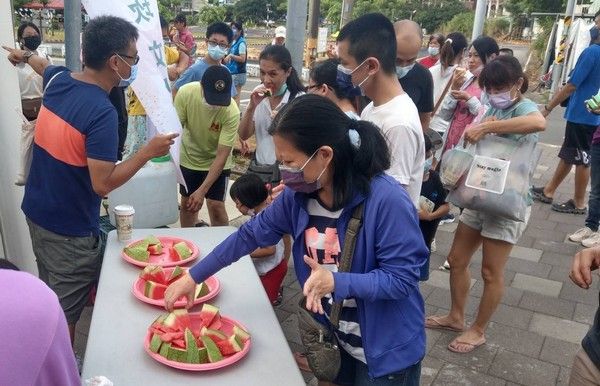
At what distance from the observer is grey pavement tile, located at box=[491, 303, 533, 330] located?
11.5 feet

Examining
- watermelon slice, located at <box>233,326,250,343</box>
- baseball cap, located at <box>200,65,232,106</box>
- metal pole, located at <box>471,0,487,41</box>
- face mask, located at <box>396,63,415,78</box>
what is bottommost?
watermelon slice, located at <box>233,326,250,343</box>

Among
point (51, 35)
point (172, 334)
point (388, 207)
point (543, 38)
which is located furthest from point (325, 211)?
point (51, 35)

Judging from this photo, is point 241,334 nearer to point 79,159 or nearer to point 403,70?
point 79,159

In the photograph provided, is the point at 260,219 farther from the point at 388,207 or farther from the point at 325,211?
the point at 388,207

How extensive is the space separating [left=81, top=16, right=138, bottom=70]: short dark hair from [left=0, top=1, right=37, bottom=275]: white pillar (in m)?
0.87

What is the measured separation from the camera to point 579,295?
3.90 metres

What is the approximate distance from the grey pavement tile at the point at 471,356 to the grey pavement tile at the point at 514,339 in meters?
0.10

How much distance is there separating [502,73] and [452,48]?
7.67ft

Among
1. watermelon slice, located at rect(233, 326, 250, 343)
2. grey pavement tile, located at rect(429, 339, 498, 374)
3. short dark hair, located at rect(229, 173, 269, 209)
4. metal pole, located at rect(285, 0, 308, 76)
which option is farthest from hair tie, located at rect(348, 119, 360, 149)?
metal pole, located at rect(285, 0, 308, 76)

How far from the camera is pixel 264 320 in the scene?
1.94 meters

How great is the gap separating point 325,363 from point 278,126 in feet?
2.81

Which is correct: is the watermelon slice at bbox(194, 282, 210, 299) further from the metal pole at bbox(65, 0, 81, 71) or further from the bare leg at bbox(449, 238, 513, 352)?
the metal pole at bbox(65, 0, 81, 71)

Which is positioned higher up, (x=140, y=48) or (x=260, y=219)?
(x=140, y=48)

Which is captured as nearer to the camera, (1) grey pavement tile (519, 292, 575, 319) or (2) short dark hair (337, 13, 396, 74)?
(2) short dark hair (337, 13, 396, 74)
